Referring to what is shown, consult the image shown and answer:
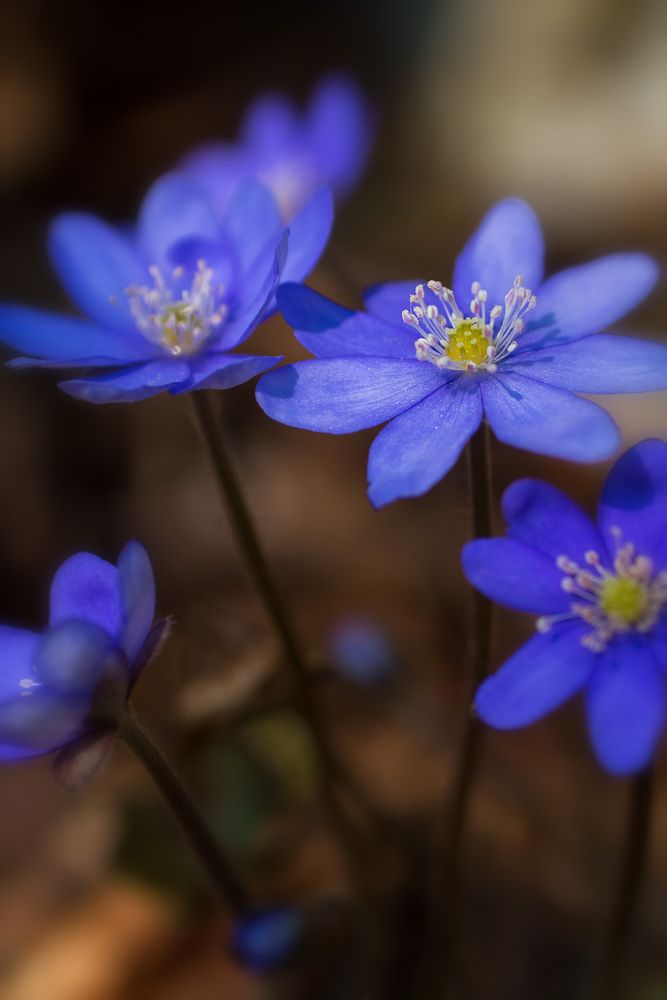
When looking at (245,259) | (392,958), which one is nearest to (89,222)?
(245,259)

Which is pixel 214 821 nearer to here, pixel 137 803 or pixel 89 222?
pixel 137 803

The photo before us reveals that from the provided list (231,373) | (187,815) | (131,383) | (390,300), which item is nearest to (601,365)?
(390,300)

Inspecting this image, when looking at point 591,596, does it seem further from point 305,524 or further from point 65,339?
point 305,524

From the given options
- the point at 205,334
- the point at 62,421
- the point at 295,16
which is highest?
the point at 295,16

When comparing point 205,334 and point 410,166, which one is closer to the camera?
point 205,334

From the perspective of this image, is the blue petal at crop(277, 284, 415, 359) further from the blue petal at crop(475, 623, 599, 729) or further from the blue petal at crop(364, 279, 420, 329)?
the blue petal at crop(475, 623, 599, 729)

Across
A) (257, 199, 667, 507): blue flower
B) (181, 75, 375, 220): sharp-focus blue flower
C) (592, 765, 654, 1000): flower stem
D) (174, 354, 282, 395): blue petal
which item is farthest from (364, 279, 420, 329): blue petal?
(181, 75, 375, 220): sharp-focus blue flower

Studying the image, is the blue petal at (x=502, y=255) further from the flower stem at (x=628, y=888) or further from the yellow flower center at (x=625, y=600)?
the flower stem at (x=628, y=888)
